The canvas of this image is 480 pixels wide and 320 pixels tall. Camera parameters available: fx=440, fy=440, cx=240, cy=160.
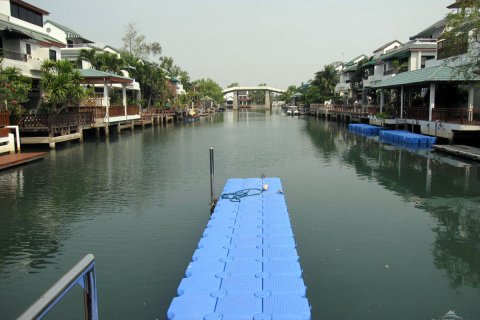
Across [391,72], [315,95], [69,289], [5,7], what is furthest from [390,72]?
[69,289]

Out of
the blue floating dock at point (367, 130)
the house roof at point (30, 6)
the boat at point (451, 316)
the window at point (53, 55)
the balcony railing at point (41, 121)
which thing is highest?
the house roof at point (30, 6)

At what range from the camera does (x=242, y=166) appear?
2341 cm

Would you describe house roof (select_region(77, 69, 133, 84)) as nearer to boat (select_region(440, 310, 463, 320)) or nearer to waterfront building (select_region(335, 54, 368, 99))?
boat (select_region(440, 310, 463, 320))

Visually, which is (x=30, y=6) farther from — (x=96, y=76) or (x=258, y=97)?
(x=258, y=97)

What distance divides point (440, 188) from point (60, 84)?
2591 cm

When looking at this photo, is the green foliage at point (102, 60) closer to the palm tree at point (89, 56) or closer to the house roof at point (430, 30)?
the palm tree at point (89, 56)

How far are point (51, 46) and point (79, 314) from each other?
37.3m

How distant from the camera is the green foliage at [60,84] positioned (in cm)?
3148

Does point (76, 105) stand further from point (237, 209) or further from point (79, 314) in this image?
point (79, 314)

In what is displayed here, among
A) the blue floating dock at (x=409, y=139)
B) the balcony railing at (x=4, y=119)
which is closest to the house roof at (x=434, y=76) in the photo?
the blue floating dock at (x=409, y=139)

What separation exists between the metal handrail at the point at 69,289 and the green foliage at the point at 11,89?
2522 cm

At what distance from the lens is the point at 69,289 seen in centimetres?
310

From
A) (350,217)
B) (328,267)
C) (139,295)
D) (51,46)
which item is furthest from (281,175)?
(51,46)

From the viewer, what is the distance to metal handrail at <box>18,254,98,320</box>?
2564mm
